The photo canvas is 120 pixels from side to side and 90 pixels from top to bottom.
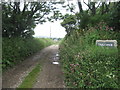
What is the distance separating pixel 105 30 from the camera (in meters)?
7.32

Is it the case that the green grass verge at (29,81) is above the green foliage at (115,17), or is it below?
below

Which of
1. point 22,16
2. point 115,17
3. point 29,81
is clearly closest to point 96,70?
point 29,81

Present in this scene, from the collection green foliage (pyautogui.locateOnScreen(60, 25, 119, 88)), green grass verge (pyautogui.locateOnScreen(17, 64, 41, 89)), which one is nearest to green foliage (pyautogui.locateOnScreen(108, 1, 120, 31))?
green foliage (pyautogui.locateOnScreen(60, 25, 119, 88))

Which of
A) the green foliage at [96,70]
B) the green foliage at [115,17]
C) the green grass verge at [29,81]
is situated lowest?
the green grass verge at [29,81]

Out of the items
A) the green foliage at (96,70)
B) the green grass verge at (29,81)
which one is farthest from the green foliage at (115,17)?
the green grass verge at (29,81)

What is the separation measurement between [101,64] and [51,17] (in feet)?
35.4

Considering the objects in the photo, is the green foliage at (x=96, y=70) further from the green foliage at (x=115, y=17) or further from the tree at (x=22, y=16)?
the tree at (x=22, y=16)

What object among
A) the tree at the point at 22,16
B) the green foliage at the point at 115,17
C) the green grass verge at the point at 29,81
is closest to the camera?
the green grass verge at the point at 29,81

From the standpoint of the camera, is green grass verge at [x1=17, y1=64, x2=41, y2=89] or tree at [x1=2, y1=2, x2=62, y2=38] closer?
green grass verge at [x1=17, y1=64, x2=41, y2=89]

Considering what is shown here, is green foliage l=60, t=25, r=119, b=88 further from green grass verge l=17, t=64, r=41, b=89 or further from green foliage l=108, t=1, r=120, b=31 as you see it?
green foliage l=108, t=1, r=120, b=31

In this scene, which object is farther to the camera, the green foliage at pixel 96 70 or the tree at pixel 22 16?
the tree at pixel 22 16

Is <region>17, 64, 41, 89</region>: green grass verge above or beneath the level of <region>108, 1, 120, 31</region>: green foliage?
beneath

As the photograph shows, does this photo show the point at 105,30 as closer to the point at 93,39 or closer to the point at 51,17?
the point at 93,39

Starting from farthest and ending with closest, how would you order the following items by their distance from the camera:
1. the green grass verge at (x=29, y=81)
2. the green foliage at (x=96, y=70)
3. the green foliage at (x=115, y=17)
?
1. the green foliage at (x=115, y=17)
2. the green grass verge at (x=29, y=81)
3. the green foliage at (x=96, y=70)
